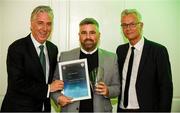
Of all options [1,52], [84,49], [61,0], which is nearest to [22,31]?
[1,52]

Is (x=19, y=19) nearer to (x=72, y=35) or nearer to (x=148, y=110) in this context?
(x=72, y=35)

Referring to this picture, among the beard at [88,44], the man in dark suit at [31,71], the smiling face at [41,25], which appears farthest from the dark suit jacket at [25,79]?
the beard at [88,44]

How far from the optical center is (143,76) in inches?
119

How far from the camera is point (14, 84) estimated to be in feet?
9.55

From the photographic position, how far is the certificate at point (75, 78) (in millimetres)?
2812

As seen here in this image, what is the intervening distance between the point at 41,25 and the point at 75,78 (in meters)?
0.67

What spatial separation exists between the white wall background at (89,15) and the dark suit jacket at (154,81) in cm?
117

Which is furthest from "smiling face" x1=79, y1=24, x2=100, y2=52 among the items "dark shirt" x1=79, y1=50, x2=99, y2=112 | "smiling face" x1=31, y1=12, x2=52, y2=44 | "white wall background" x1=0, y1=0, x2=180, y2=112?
"white wall background" x1=0, y1=0, x2=180, y2=112

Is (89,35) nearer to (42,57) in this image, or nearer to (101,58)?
(101,58)

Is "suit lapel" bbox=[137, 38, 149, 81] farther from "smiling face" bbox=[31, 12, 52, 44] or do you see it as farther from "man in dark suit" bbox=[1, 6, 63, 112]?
"smiling face" bbox=[31, 12, 52, 44]

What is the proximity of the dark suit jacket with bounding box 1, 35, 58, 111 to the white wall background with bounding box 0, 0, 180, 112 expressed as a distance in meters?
1.15

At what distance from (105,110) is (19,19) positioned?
78.3 inches

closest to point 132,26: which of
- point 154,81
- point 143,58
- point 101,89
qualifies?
point 143,58

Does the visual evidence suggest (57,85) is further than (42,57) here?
No
